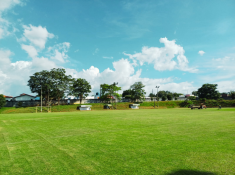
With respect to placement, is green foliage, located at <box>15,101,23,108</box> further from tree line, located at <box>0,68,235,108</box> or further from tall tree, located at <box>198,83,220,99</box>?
tall tree, located at <box>198,83,220,99</box>

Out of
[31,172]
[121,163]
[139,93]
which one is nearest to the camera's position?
[31,172]

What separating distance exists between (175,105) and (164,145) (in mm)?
76161

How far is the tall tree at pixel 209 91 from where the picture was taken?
297ft

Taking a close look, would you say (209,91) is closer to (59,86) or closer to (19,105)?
(59,86)

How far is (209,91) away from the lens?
9219 centimetres

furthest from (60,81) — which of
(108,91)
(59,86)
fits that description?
(108,91)

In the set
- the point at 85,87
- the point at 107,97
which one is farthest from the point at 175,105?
the point at 85,87

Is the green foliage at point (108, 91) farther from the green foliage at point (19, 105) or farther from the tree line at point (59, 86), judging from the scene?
the green foliage at point (19, 105)

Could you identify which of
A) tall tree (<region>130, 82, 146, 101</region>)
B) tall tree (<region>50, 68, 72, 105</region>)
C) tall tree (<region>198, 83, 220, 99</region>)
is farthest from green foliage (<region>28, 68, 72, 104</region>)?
tall tree (<region>198, 83, 220, 99</region>)

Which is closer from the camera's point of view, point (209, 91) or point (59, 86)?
point (59, 86)

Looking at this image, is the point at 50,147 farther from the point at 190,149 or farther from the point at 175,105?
the point at 175,105

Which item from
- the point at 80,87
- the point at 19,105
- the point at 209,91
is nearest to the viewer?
the point at 19,105

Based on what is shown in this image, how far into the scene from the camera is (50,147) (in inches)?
241

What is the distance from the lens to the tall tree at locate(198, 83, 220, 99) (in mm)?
90375
